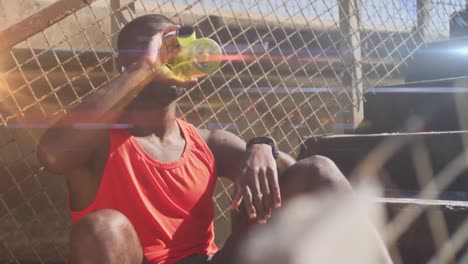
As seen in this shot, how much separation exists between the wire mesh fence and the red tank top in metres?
0.79

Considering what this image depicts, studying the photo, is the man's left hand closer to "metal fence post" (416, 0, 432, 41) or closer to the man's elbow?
the man's elbow

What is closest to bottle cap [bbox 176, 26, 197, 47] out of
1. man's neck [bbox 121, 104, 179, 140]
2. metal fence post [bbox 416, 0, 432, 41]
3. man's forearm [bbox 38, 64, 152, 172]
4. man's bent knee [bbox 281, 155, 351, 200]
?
man's forearm [bbox 38, 64, 152, 172]

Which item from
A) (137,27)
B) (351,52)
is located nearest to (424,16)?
(351,52)

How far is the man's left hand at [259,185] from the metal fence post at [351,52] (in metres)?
1.92

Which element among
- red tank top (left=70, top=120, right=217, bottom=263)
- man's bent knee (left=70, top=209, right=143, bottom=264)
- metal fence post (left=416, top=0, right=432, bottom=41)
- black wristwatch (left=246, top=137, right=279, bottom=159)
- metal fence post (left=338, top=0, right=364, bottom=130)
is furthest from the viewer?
metal fence post (left=416, top=0, right=432, bottom=41)

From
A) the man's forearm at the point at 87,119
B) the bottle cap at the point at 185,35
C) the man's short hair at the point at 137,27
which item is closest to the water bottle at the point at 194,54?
the bottle cap at the point at 185,35

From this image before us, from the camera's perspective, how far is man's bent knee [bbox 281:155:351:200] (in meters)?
2.02

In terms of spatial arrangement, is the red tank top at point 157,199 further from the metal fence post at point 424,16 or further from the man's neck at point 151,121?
the metal fence post at point 424,16

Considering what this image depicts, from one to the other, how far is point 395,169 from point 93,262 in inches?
73.7

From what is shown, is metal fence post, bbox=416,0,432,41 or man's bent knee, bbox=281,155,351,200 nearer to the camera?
man's bent knee, bbox=281,155,351,200

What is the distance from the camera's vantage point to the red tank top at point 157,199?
209cm

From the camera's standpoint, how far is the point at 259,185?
2.02 m

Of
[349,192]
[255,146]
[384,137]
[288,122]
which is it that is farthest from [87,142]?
[288,122]

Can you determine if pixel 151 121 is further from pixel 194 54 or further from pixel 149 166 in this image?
pixel 194 54
